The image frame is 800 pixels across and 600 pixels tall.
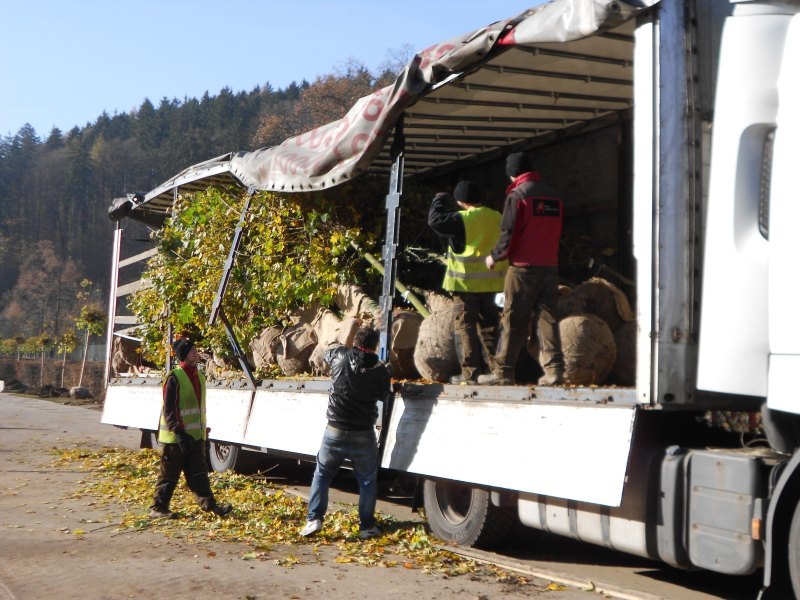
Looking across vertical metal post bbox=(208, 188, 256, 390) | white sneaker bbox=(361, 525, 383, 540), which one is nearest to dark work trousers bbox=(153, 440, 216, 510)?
white sneaker bbox=(361, 525, 383, 540)

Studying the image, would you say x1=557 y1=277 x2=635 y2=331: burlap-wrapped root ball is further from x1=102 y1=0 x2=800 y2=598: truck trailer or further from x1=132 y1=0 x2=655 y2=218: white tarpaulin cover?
x1=132 y1=0 x2=655 y2=218: white tarpaulin cover

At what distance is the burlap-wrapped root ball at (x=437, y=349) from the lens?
8.01 m

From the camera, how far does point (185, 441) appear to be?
8.80 m

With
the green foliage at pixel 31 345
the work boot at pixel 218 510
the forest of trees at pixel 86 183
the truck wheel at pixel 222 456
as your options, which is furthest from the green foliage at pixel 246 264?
the forest of trees at pixel 86 183

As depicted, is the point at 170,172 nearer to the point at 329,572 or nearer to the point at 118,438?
the point at 118,438

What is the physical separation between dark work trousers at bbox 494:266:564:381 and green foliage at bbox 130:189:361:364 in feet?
10.4

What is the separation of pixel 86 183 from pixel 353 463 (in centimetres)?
10956

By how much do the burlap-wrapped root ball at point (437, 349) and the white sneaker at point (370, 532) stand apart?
4.10 ft

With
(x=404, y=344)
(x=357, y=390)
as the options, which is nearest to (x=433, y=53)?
(x=357, y=390)

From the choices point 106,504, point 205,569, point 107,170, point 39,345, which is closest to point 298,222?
point 106,504

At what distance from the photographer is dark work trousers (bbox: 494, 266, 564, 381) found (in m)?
7.02

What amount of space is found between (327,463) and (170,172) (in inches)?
3474

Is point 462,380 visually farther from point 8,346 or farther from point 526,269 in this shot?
point 8,346

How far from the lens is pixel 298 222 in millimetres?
10570
